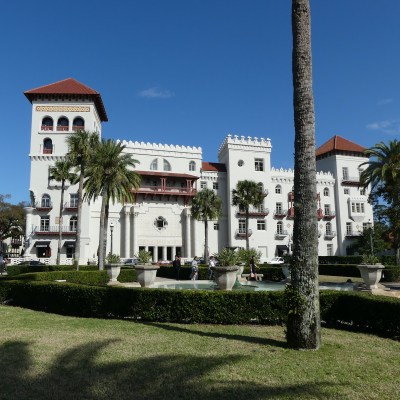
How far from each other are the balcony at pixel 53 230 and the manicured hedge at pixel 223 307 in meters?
37.0

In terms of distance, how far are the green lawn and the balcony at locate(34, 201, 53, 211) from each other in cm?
4036

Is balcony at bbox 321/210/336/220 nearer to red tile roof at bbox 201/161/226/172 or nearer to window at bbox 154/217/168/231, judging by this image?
red tile roof at bbox 201/161/226/172

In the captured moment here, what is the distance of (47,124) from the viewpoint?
5100 cm

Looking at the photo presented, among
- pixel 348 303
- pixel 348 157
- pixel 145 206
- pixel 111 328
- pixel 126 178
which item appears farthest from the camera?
pixel 348 157

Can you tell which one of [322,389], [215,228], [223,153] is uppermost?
[223,153]

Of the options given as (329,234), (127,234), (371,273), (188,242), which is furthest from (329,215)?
(371,273)

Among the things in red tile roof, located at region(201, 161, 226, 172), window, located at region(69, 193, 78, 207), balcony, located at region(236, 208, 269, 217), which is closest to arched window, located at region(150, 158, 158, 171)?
red tile roof, located at region(201, 161, 226, 172)

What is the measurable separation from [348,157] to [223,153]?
69.4 ft

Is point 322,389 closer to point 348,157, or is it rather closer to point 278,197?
point 278,197

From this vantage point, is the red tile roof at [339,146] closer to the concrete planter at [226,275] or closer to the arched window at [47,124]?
the arched window at [47,124]

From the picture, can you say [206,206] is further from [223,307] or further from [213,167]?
[223,307]

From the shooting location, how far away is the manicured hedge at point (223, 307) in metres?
10.5

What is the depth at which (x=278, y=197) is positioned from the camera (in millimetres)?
60000

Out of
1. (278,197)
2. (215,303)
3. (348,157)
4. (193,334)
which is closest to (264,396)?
(193,334)
